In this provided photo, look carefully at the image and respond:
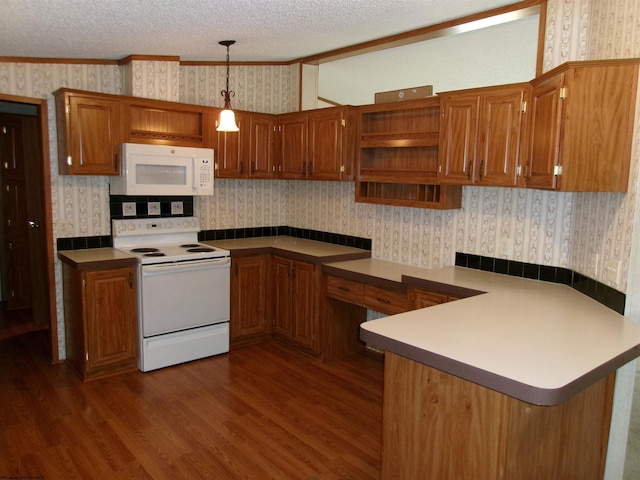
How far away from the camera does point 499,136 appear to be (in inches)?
122

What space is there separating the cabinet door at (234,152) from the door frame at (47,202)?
4.43ft

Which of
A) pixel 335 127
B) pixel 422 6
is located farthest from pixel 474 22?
pixel 335 127

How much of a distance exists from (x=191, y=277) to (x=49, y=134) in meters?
1.58

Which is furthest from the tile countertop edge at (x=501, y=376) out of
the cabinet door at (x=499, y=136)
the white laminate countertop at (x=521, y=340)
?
the cabinet door at (x=499, y=136)

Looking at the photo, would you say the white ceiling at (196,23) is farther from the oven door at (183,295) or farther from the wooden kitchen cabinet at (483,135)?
the oven door at (183,295)

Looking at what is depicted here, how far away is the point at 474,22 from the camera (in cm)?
326

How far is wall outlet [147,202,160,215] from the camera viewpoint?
4398 millimetres

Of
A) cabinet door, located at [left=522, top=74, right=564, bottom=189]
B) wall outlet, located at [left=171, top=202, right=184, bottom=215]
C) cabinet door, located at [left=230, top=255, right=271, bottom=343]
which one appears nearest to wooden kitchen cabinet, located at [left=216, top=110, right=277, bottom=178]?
wall outlet, located at [left=171, top=202, right=184, bottom=215]

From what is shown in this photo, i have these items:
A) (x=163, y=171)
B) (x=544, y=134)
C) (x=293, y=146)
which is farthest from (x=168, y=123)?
(x=544, y=134)

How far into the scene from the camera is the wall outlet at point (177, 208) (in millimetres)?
4543

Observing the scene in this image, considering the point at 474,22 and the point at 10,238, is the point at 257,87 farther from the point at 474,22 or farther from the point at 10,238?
the point at 10,238

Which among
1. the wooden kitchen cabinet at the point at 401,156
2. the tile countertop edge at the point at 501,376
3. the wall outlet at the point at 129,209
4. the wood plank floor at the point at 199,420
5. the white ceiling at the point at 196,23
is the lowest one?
the wood plank floor at the point at 199,420

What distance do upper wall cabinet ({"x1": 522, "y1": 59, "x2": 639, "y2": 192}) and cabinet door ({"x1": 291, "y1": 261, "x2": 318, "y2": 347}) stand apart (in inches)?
86.5

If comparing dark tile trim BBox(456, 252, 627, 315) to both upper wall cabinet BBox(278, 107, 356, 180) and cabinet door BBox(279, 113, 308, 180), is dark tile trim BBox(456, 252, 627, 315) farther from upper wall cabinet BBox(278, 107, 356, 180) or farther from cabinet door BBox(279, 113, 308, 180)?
cabinet door BBox(279, 113, 308, 180)
